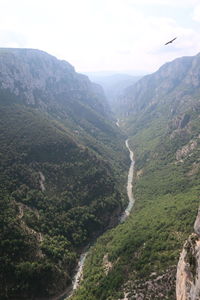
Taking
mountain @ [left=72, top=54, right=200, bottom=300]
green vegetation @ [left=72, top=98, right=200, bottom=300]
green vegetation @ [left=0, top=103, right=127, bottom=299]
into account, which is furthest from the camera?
green vegetation @ [left=0, top=103, right=127, bottom=299]

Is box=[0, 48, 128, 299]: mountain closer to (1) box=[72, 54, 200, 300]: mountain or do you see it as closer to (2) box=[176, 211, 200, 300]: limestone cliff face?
(1) box=[72, 54, 200, 300]: mountain

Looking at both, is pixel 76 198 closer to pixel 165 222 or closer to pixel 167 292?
pixel 165 222

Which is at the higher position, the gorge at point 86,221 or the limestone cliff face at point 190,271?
the limestone cliff face at point 190,271

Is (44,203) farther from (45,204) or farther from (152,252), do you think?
(152,252)

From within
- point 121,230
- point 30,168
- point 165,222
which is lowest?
point 121,230

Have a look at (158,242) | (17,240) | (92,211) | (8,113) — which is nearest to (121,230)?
(92,211)

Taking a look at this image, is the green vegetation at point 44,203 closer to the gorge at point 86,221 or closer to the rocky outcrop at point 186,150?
the gorge at point 86,221

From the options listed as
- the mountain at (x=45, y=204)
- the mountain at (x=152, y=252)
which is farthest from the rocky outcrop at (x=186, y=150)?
the mountain at (x=45, y=204)

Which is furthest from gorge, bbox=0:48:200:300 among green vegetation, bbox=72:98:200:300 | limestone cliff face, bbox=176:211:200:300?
green vegetation, bbox=72:98:200:300
